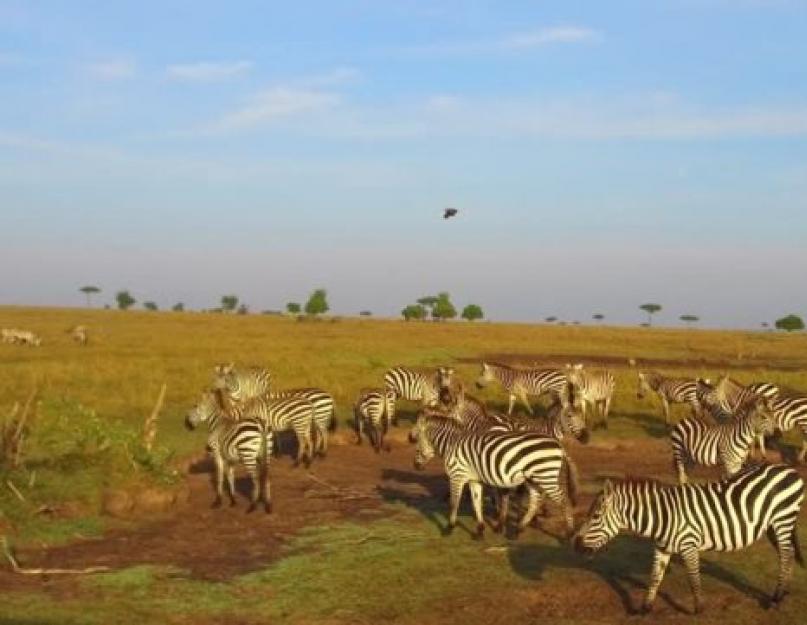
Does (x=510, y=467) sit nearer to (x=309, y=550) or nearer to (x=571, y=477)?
(x=571, y=477)

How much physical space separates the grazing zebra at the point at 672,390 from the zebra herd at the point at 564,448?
35 millimetres

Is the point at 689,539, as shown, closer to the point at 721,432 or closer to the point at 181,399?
the point at 721,432

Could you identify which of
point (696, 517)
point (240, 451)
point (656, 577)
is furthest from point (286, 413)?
point (696, 517)

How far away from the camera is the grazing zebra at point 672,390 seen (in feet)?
71.3

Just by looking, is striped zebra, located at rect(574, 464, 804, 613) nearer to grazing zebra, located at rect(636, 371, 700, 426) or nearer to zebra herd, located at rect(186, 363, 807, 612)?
zebra herd, located at rect(186, 363, 807, 612)

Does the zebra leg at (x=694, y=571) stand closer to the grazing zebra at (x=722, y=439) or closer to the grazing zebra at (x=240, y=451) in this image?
the grazing zebra at (x=722, y=439)

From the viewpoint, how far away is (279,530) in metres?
12.2

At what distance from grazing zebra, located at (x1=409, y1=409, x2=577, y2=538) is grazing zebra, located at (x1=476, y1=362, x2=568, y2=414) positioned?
1063cm

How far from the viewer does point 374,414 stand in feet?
61.7

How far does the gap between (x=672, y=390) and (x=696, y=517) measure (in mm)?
14012

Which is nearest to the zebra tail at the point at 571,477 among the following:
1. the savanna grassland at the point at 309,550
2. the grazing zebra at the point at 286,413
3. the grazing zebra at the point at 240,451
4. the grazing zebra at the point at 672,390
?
the savanna grassland at the point at 309,550

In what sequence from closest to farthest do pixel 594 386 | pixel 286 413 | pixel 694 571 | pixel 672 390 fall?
pixel 694 571 → pixel 286 413 → pixel 672 390 → pixel 594 386

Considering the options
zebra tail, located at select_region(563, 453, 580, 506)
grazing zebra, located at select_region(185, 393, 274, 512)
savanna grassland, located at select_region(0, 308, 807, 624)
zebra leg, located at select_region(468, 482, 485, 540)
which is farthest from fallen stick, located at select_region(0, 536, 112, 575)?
zebra tail, located at select_region(563, 453, 580, 506)

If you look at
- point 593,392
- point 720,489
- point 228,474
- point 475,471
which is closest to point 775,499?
point 720,489
